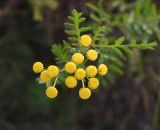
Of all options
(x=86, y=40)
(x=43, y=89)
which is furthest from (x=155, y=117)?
(x=86, y=40)

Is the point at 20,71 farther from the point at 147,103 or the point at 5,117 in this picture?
the point at 147,103

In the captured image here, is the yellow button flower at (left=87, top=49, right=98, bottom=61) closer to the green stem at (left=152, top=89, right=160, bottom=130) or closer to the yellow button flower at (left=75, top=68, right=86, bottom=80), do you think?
the yellow button flower at (left=75, top=68, right=86, bottom=80)

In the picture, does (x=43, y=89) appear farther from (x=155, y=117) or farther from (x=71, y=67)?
(x=71, y=67)

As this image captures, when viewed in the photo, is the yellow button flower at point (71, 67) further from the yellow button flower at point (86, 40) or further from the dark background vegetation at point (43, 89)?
the dark background vegetation at point (43, 89)

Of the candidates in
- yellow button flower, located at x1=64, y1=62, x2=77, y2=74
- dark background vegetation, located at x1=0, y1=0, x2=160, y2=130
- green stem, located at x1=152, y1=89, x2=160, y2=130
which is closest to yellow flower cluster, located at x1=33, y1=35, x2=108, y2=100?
yellow button flower, located at x1=64, y1=62, x2=77, y2=74

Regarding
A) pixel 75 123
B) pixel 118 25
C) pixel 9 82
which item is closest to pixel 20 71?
pixel 9 82

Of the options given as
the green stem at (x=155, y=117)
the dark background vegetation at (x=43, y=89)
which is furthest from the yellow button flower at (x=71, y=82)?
the green stem at (x=155, y=117)

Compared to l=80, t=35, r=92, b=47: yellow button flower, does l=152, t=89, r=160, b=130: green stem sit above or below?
below

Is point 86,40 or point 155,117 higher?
point 86,40

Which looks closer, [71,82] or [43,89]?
[71,82]
